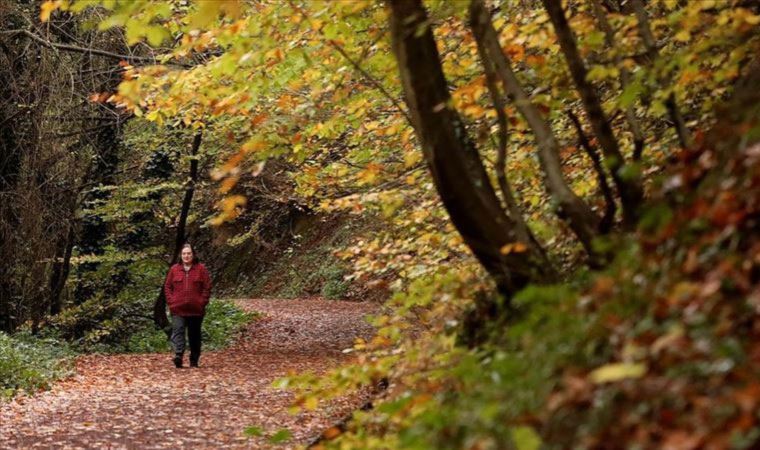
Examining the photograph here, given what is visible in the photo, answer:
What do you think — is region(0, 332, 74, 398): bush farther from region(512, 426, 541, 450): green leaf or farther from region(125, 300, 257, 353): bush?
region(512, 426, 541, 450): green leaf

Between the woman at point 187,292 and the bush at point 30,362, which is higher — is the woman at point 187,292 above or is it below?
above

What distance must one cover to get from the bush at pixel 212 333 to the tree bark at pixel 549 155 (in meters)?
13.3

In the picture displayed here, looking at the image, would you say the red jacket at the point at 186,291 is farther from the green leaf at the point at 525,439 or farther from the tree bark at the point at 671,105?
the green leaf at the point at 525,439

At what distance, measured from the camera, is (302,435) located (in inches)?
329

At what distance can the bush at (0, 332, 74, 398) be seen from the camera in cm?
1184

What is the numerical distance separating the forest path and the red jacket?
942mm

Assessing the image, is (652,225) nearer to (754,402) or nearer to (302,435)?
(754,402)

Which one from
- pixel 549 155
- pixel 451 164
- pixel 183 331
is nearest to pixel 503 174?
pixel 549 155

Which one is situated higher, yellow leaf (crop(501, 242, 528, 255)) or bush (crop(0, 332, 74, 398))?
yellow leaf (crop(501, 242, 528, 255))

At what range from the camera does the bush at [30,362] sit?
466 inches

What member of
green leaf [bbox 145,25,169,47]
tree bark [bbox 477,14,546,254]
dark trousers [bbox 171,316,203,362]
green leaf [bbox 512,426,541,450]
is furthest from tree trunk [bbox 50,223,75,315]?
green leaf [bbox 512,426,541,450]

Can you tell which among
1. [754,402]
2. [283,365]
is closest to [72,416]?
[283,365]

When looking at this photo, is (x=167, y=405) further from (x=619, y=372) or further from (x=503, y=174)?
(x=619, y=372)

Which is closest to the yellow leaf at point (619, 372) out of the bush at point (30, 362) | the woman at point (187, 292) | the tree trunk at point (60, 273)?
the bush at point (30, 362)
